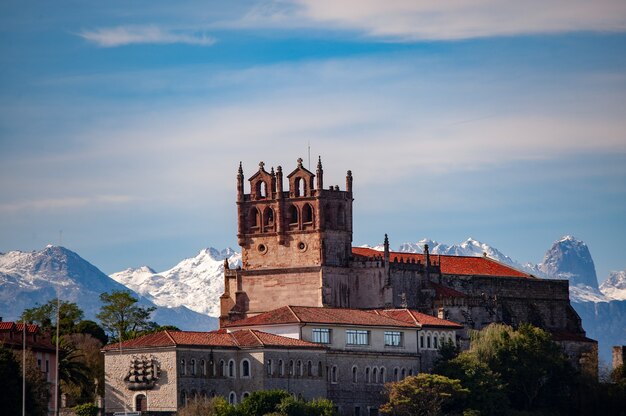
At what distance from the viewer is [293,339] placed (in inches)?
5325

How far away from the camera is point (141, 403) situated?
129 metres

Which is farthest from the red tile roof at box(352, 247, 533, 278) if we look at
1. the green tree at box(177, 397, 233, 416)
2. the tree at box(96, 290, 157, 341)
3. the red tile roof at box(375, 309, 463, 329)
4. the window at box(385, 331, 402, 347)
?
the green tree at box(177, 397, 233, 416)

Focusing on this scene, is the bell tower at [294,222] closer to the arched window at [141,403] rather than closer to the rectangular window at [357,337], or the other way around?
the rectangular window at [357,337]

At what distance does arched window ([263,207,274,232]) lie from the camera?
155 metres

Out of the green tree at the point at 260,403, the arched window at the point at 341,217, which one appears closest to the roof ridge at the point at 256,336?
the green tree at the point at 260,403

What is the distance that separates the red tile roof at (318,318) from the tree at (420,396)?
21.7 feet

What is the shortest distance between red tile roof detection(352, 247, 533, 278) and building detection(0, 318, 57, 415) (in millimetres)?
35320

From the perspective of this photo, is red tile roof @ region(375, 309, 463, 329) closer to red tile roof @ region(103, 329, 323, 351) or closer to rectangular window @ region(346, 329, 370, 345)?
rectangular window @ region(346, 329, 370, 345)

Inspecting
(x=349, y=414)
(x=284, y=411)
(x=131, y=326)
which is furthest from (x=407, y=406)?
(x=131, y=326)

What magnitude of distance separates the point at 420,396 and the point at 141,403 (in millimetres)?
21626

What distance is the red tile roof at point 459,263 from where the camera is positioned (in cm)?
16288

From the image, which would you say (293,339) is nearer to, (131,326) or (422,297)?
(422,297)

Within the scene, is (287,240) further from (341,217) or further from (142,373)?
(142,373)

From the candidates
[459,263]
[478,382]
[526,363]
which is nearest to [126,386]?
[478,382]
